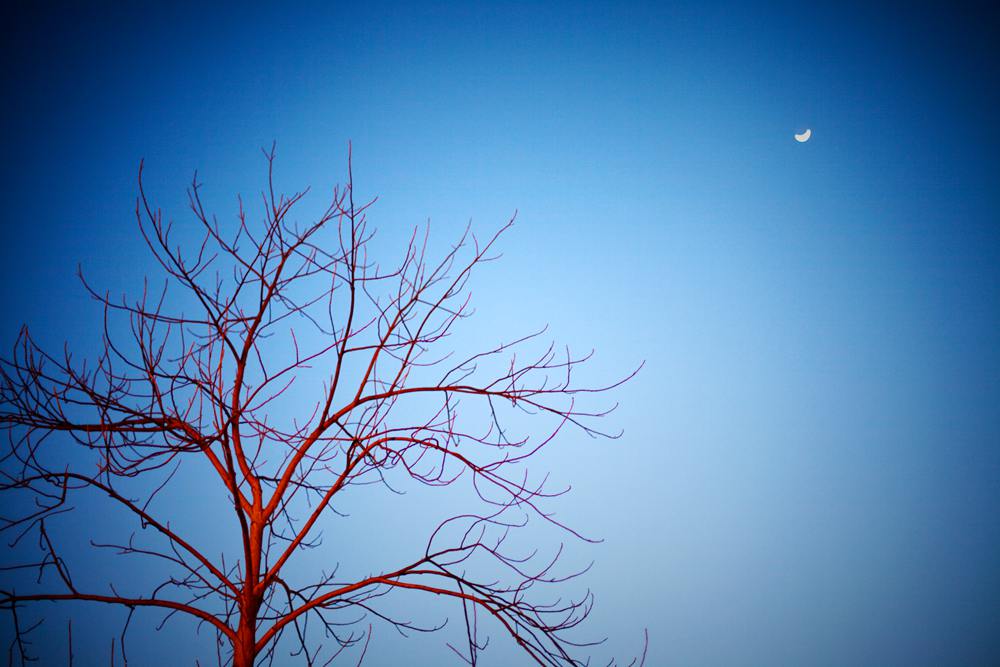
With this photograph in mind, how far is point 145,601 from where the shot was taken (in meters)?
1.58

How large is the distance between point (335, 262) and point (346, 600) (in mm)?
1277

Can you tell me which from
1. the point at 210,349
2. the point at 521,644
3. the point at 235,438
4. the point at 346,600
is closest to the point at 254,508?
the point at 235,438

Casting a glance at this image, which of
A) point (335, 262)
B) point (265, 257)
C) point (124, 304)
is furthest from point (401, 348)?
point (124, 304)

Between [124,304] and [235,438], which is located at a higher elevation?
[124,304]

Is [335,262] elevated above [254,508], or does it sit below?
above

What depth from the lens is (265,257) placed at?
1953 mm

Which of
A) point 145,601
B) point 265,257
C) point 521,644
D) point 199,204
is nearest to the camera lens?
point 145,601

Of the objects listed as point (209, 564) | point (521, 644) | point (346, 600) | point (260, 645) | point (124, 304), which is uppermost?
point (124, 304)

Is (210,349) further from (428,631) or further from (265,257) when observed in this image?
(428,631)

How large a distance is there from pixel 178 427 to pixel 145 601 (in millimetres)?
545

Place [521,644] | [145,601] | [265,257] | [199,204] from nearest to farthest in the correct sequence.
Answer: [145,601] < [521,644] < [199,204] < [265,257]

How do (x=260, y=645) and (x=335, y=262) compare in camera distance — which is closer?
(x=260, y=645)

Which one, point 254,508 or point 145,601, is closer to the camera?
point 145,601

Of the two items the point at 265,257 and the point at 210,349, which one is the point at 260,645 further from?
the point at 265,257
